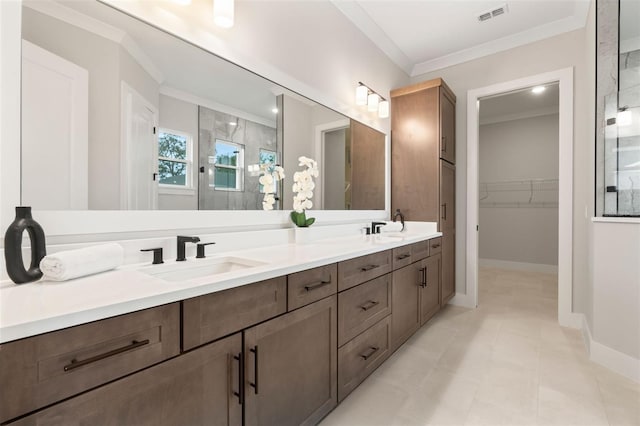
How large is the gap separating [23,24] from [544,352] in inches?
136

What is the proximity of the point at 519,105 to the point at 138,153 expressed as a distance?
5.47 metres

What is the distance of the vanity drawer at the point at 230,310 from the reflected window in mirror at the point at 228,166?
0.74m

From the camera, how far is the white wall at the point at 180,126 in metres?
1.41

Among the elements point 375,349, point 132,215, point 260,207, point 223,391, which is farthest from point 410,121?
point 223,391

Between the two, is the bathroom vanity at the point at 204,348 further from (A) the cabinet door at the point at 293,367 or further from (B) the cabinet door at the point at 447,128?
(B) the cabinet door at the point at 447,128

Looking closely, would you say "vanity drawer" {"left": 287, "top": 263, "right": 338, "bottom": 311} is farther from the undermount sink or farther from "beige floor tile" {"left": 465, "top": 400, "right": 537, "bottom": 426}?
"beige floor tile" {"left": 465, "top": 400, "right": 537, "bottom": 426}

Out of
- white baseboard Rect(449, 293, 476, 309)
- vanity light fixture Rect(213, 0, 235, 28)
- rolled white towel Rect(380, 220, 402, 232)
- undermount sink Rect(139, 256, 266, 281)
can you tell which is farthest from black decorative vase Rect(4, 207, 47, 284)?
white baseboard Rect(449, 293, 476, 309)

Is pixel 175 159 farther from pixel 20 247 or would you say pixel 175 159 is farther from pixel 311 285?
pixel 311 285

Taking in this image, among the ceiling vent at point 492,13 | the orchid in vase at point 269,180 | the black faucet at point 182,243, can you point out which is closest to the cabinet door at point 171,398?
the black faucet at point 182,243

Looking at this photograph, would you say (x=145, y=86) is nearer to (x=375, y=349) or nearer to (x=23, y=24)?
(x=23, y=24)

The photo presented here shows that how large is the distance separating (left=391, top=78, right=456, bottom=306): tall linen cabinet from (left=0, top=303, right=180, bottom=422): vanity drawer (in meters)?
2.68

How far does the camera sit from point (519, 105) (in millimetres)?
4738

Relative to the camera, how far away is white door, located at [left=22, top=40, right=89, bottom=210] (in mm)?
1017

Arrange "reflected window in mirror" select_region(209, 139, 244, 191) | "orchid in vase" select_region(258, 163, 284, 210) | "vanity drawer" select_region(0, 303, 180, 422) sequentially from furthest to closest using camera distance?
"orchid in vase" select_region(258, 163, 284, 210) < "reflected window in mirror" select_region(209, 139, 244, 191) < "vanity drawer" select_region(0, 303, 180, 422)
